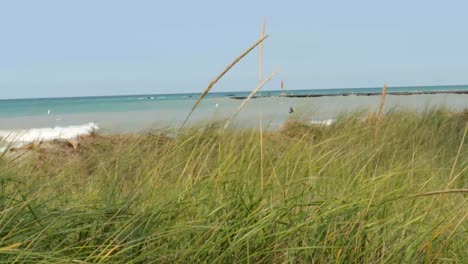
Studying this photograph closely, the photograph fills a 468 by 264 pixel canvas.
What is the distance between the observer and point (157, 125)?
6.52m

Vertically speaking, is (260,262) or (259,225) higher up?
(259,225)

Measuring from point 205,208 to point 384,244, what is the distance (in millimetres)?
598

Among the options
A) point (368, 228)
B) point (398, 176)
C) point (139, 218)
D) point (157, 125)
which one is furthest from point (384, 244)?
point (157, 125)

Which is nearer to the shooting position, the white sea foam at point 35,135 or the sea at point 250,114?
the white sea foam at point 35,135

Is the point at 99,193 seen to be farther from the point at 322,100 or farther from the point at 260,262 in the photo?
the point at 322,100

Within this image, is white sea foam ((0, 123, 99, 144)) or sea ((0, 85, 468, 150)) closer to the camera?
white sea foam ((0, 123, 99, 144))

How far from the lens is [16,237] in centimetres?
169

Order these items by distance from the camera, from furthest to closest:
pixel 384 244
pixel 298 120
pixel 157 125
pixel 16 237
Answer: pixel 298 120 → pixel 157 125 → pixel 384 244 → pixel 16 237

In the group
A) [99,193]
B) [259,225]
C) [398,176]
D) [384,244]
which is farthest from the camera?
[398,176]

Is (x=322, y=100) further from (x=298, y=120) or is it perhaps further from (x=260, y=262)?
(x=260, y=262)

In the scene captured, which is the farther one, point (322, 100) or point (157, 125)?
point (322, 100)

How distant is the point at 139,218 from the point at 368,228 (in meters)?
0.71

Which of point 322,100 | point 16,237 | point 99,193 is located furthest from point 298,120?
point 16,237

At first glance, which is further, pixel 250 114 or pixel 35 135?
pixel 250 114
